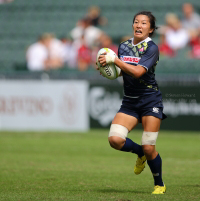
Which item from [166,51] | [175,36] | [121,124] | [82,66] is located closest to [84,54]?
[82,66]

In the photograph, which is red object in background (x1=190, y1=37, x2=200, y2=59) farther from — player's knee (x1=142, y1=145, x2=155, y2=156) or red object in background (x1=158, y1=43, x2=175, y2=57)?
player's knee (x1=142, y1=145, x2=155, y2=156)

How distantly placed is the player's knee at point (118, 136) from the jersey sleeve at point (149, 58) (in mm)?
777

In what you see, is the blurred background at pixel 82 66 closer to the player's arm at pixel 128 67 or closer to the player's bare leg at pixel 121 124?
the player's bare leg at pixel 121 124

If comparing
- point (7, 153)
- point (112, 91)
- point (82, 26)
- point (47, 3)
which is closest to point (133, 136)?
point (112, 91)

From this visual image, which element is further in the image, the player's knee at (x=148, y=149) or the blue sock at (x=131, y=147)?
the blue sock at (x=131, y=147)

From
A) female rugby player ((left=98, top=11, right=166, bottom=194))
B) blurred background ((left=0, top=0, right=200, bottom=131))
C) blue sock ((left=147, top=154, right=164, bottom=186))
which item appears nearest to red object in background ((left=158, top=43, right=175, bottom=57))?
blurred background ((left=0, top=0, right=200, bottom=131))

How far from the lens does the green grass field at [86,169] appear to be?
5828 mm

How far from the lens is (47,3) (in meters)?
19.2

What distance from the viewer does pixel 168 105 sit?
13.4 meters

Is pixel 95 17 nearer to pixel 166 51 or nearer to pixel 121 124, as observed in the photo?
pixel 166 51

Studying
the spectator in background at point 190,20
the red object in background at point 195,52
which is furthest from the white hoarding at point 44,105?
the spectator in background at point 190,20

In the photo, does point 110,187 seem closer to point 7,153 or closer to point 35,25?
point 7,153

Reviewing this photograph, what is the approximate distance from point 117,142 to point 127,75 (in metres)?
0.83

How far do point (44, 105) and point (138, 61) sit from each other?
8.60 m
